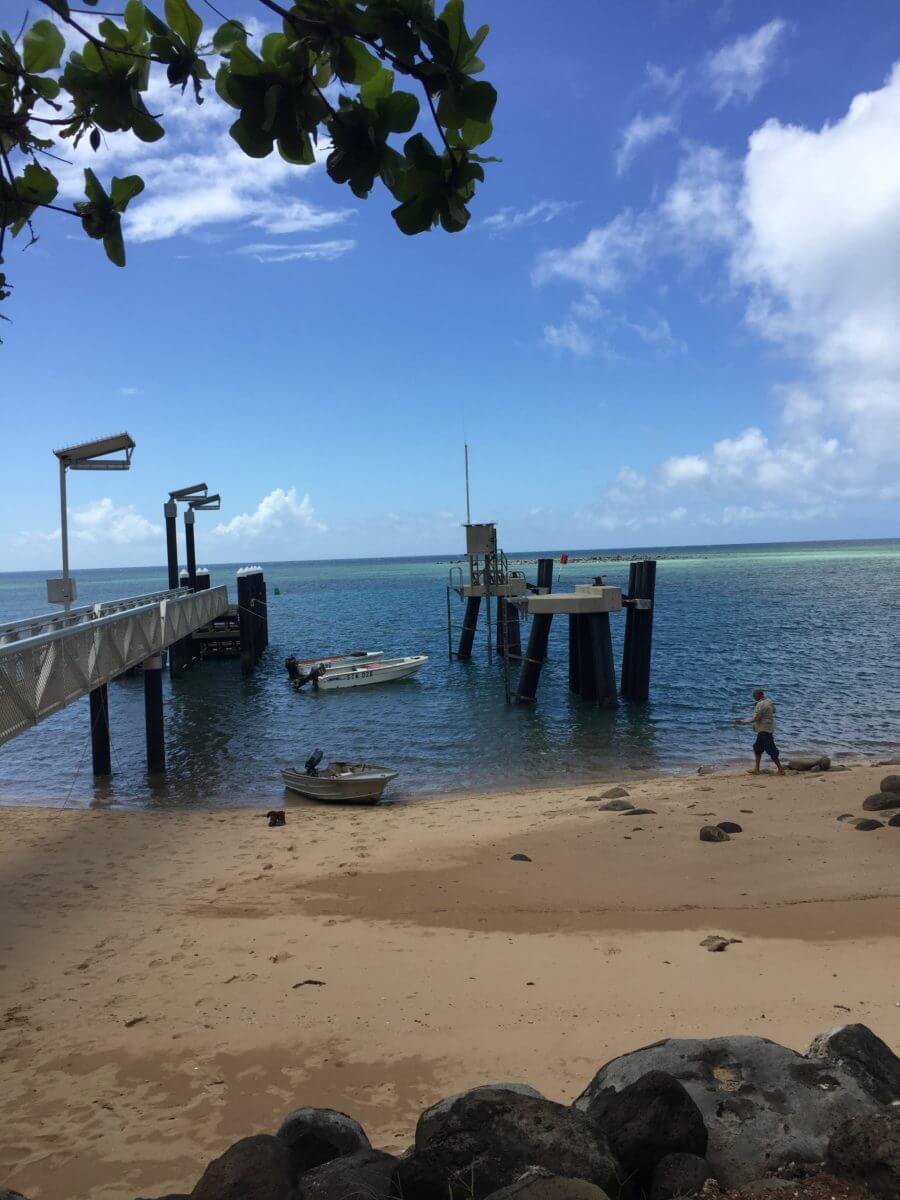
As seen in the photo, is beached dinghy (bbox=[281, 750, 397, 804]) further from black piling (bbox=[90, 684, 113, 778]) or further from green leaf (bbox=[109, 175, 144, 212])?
green leaf (bbox=[109, 175, 144, 212])

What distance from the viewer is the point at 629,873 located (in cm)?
1119

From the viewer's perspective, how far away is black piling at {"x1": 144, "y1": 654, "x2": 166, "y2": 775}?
20.4m

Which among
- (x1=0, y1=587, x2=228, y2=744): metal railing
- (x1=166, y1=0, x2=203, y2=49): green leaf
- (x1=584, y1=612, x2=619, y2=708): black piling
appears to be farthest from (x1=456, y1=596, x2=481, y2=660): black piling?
(x1=166, y1=0, x2=203, y2=49): green leaf

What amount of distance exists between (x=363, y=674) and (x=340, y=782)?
53.2ft

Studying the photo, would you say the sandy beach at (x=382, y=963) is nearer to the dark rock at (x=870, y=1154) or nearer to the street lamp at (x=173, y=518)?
the dark rock at (x=870, y=1154)

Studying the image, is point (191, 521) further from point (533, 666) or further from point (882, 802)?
point (882, 802)

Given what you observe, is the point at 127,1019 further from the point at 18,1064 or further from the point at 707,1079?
the point at 707,1079

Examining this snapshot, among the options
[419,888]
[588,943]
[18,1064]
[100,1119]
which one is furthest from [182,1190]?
[419,888]

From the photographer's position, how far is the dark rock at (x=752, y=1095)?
4.12 metres

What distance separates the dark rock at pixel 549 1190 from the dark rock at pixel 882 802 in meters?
11.8

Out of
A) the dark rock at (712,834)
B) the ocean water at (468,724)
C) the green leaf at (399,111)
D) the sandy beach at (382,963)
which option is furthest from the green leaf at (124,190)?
the ocean water at (468,724)

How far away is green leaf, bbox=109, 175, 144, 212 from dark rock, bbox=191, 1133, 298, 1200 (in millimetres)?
3992

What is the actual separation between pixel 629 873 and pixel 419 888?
8.73 feet

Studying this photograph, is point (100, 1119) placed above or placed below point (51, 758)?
above
